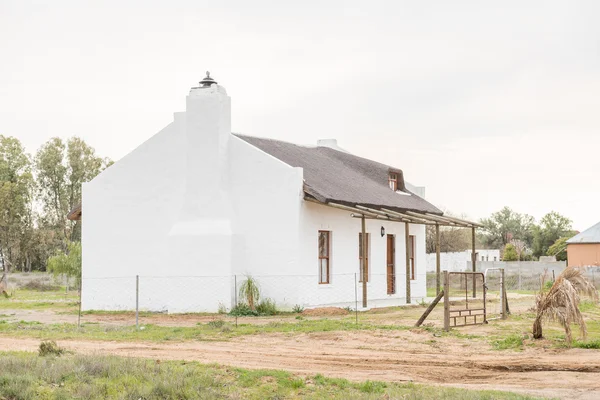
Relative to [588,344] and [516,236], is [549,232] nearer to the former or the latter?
[516,236]

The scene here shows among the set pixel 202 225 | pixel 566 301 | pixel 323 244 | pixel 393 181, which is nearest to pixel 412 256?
pixel 393 181

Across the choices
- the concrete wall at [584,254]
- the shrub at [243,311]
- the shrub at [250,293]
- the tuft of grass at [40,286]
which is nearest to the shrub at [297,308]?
the shrub at [250,293]

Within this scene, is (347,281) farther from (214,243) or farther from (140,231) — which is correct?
(140,231)

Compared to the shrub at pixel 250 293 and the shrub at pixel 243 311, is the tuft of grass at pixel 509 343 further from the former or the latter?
the shrub at pixel 250 293

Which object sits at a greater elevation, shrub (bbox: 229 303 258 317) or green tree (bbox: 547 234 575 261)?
green tree (bbox: 547 234 575 261)

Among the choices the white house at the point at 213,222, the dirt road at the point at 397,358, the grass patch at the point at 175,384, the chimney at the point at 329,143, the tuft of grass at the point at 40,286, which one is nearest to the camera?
the grass patch at the point at 175,384

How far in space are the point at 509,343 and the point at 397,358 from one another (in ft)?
10.8

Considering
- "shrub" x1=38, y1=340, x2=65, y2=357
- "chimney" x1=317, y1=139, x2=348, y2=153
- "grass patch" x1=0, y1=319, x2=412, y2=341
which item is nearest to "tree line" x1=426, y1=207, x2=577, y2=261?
"chimney" x1=317, y1=139, x2=348, y2=153

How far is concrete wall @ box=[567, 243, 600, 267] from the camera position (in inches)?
2266

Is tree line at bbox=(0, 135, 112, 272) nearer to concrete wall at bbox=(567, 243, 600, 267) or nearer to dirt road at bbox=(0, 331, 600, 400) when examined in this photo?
concrete wall at bbox=(567, 243, 600, 267)

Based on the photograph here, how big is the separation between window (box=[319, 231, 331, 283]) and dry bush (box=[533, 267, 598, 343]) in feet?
37.4

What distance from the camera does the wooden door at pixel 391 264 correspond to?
3322 centimetres

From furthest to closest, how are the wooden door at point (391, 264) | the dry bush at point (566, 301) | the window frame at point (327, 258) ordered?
1. the wooden door at point (391, 264)
2. the window frame at point (327, 258)
3. the dry bush at point (566, 301)

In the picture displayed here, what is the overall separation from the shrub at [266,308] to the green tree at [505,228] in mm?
64482
